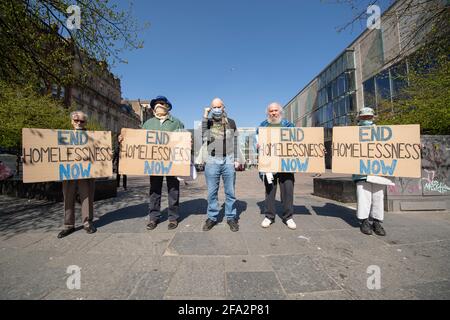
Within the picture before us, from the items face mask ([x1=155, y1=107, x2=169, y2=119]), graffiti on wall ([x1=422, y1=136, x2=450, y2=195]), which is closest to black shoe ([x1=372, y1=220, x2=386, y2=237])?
graffiti on wall ([x1=422, y1=136, x2=450, y2=195])

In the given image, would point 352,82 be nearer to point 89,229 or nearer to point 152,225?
point 152,225

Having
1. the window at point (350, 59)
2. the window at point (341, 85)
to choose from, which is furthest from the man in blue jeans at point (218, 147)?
the window at point (341, 85)

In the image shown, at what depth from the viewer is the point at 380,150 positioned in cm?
351

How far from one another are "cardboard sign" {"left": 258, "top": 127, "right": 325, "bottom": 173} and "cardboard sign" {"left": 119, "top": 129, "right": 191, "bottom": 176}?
1.34 meters

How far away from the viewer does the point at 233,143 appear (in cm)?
378

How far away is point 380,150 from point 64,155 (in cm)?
493

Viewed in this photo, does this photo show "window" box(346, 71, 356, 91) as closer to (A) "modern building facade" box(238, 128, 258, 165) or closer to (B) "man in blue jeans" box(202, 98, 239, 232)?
(A) "modern building facade" box(238, 128, 258, 165)

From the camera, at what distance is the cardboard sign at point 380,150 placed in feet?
11.1

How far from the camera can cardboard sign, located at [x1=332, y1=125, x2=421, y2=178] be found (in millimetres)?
3391

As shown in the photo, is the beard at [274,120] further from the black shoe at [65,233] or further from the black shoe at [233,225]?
the black shoe at [65,233]

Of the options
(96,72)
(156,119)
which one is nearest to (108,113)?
(96,72)

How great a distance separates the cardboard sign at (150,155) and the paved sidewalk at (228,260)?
3.27ft

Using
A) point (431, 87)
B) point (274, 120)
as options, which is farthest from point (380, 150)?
point (431, 87)

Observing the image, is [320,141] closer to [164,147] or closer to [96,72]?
[164,147]
